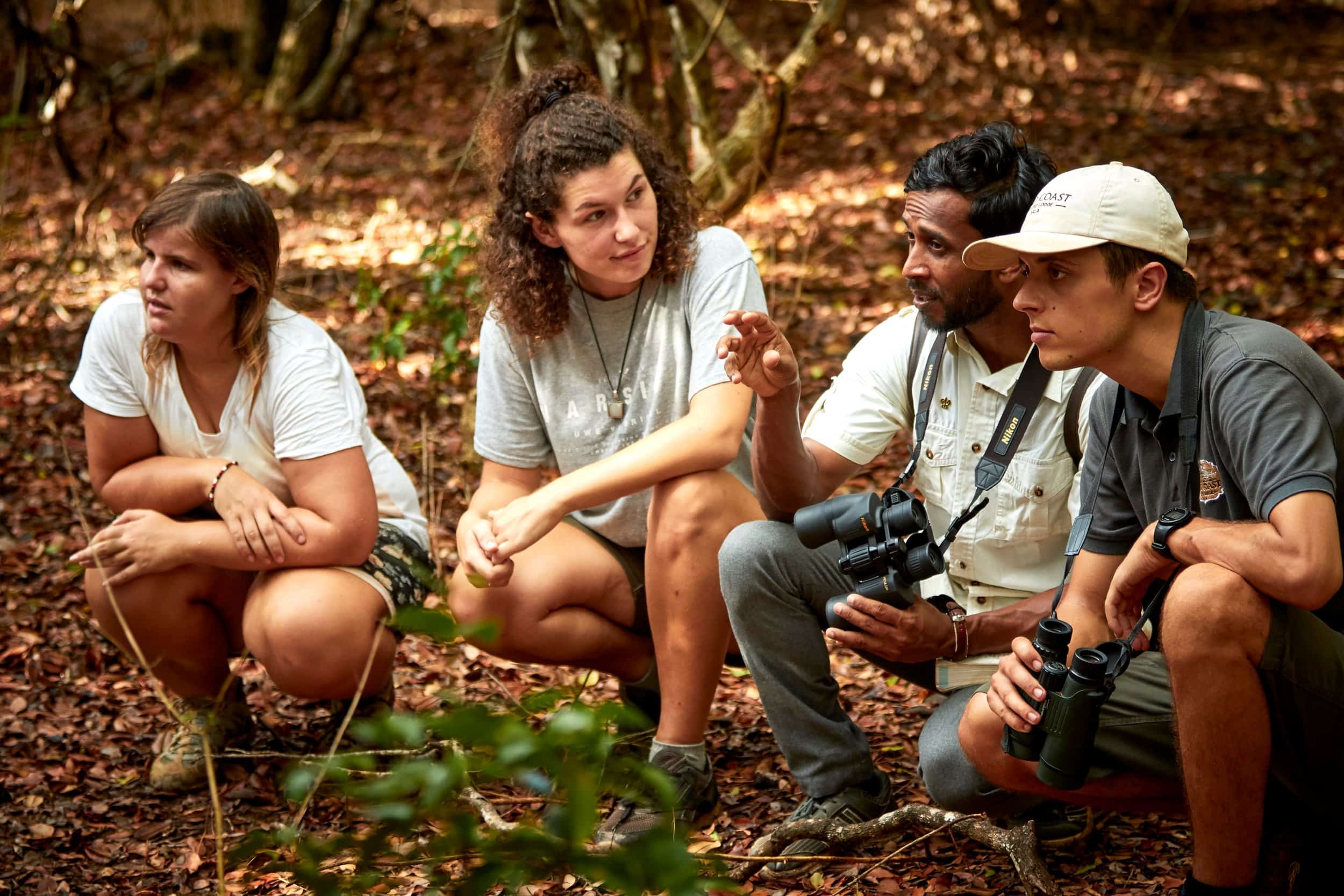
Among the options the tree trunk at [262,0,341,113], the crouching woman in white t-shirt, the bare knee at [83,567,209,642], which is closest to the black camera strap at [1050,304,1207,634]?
the crouching woman in white t-shirt

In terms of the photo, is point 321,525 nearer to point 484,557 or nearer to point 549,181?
point 484,557

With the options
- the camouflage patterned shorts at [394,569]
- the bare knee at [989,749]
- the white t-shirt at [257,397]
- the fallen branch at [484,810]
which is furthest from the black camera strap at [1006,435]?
the white t-shirt at [257,397]

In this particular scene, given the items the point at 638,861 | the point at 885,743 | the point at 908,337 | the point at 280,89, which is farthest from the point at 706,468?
the point at 280,89

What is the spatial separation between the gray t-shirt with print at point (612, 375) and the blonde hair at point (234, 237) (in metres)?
0.56

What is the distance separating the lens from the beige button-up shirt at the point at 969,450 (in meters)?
2.64

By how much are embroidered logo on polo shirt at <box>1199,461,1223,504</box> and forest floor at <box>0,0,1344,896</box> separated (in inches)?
33.7

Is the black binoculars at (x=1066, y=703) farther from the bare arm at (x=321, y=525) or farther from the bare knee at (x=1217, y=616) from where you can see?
the bare arm at (x=321, y=525)

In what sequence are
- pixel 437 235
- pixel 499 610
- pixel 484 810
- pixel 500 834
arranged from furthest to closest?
1. pixel 437 235
2. pixel 499 610
3. pixel 484 810
4. pixel 500 834

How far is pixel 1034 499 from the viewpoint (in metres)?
2.64

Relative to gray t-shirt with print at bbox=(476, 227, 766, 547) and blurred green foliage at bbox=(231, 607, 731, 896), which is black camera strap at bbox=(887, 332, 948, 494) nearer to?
gray t-shirt with print at bbox=(476, 227, 766, 547)

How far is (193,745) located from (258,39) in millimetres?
9766

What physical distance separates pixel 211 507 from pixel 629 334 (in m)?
1.19

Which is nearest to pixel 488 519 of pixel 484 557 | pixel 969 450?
pixel 484 557

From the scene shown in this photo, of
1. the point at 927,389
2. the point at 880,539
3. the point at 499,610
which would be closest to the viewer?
the point at 880,539
